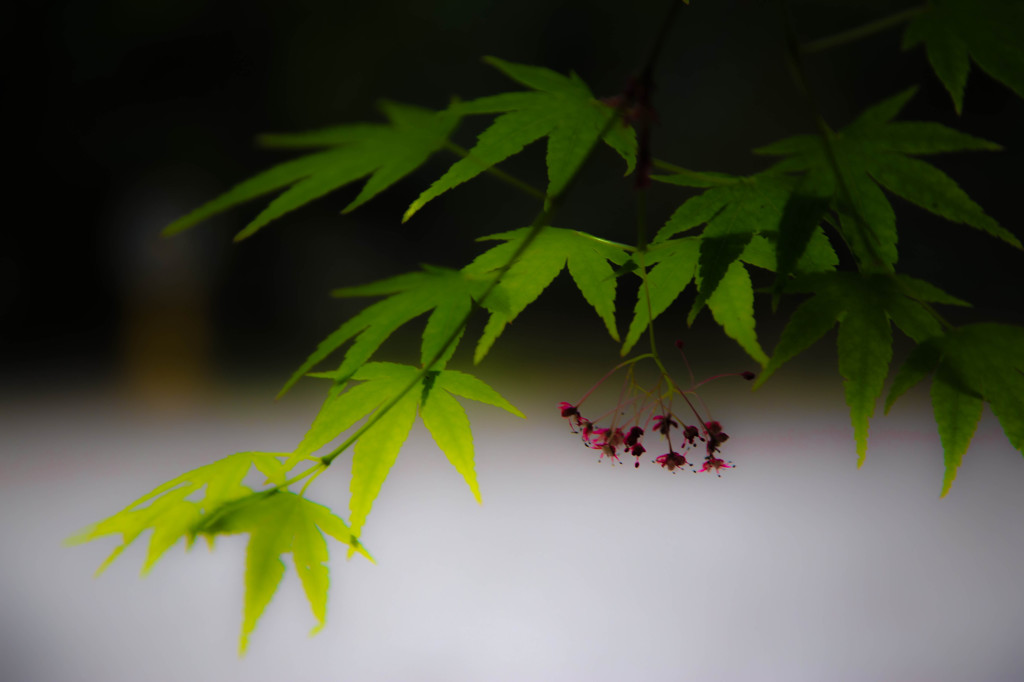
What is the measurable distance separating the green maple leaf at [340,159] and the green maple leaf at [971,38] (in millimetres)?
251

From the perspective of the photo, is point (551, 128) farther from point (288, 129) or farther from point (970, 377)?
point (288, 129)

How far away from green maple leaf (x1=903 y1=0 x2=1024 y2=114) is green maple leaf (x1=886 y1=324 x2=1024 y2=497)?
12 cm

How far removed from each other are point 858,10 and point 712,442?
10.8 feet

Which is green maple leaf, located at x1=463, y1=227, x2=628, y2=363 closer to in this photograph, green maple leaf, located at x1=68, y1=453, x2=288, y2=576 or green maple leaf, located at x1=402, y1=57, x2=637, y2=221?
green maple leaf, located at x1=402, y1=57, x2=637, y2=221

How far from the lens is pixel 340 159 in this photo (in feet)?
0.96

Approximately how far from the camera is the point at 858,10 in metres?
2.99

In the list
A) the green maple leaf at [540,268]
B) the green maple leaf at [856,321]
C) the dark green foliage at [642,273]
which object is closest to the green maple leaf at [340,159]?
the dark green foliage at [642,273]

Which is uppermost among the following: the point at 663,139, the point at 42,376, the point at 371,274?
the point at 663,139

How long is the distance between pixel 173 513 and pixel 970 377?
1.51 ft

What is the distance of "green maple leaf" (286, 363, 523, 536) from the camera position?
0.42m

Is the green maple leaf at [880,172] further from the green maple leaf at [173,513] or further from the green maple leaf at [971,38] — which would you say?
the green maple leaf at [173,513]

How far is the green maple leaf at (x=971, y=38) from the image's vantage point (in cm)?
32

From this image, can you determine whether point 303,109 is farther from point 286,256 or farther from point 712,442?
point 712,442

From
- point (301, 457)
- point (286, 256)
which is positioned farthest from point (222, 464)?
point (286, 256)
